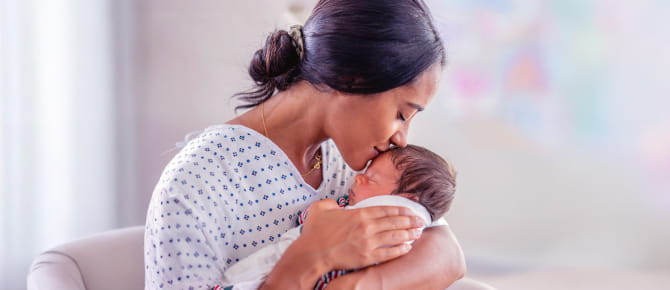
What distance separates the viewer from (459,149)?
9.23 ft

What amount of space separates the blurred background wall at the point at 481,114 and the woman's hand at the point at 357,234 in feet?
4.12

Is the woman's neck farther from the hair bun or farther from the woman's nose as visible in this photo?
the woman's nose

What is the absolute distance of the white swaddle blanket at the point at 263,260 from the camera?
49.9 inches

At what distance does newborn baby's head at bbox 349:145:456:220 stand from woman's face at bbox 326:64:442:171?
0.11 feet

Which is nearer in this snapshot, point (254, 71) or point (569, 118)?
point (254, 71)

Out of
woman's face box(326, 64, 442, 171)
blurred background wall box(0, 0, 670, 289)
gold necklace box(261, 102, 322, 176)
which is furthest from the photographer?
blurred background wall box(0, 0, 670, 289)

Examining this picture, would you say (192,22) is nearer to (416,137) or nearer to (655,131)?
(416,137)

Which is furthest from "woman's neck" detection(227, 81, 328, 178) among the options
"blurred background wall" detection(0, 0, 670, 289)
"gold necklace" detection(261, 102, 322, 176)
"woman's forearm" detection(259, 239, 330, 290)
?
"blurred background wall" detection(0, 0, 670, 289)

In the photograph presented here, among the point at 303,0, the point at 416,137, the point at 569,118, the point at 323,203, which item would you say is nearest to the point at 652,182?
the point at 569,118

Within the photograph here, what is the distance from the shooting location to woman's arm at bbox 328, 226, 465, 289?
1.28m

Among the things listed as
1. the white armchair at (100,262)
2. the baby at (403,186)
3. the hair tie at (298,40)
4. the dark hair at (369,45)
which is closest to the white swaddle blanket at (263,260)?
the baby at (403,186)

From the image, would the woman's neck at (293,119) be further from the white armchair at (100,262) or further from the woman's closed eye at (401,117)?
the white armchair at (100,262)

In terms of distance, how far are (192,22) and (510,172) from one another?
4.88 feet

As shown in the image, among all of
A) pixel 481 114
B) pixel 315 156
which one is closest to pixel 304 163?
pixel 315 156
